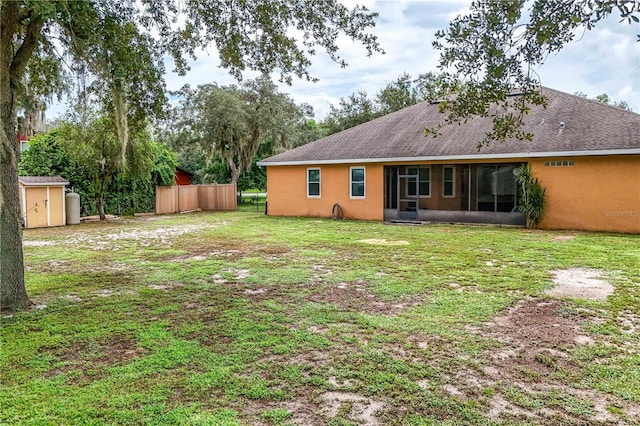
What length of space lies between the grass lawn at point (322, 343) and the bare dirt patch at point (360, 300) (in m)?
0.04

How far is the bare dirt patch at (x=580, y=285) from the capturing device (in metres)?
5.83

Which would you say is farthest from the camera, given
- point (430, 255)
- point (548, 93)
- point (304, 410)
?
point (548, 93)

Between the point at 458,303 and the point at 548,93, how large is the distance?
13.6 m

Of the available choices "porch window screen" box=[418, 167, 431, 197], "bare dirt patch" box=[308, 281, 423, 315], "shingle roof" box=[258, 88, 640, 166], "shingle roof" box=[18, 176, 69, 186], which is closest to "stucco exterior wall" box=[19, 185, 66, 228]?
"shingle roof" box=[18, 176, 69, 186]

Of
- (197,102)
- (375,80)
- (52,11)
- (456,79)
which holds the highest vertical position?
(375,80)

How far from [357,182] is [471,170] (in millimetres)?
4415

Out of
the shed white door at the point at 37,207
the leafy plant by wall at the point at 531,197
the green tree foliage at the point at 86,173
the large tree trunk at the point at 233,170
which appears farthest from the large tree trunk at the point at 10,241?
the large tree trunk at the point at 233,170

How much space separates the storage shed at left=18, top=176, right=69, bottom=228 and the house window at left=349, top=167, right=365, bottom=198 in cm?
1042

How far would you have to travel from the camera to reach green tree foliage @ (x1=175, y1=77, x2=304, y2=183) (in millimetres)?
24341

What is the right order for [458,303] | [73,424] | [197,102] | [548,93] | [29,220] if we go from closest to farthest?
[73,424], [458,303], [29,220], [548,93], [197,102]

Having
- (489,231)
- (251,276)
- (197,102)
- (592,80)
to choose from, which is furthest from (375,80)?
(251,276)

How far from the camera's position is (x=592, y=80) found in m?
17.5

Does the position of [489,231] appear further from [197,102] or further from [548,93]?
[197,102]

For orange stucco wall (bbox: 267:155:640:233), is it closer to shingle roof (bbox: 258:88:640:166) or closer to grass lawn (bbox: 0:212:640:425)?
shingle roof (bbox: 258:88:640:166)
